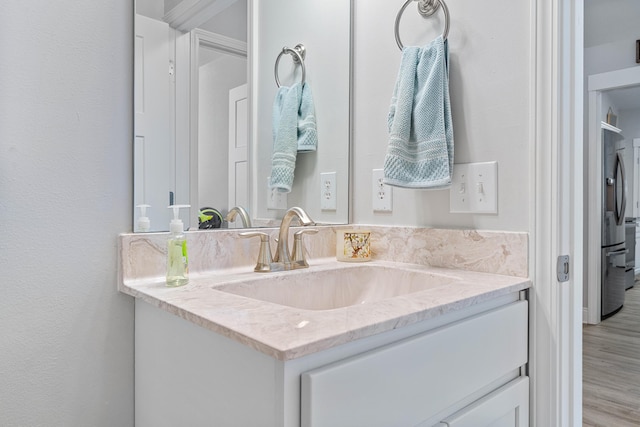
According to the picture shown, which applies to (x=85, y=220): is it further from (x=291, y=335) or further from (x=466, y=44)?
(x=466, y=44)

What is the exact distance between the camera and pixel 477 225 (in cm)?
113

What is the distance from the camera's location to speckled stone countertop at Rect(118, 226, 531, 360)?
0.61 metres

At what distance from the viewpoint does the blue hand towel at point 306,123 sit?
1397 millimetres

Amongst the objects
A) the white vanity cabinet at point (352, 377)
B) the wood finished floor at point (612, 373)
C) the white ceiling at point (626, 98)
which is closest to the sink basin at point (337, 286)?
the white vanity cabinet at point (352, 377)

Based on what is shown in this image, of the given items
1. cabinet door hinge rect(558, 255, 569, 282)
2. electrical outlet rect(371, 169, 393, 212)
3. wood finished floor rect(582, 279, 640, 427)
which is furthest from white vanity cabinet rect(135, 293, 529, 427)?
wood finished floor rect(582, 279, 640, 427)

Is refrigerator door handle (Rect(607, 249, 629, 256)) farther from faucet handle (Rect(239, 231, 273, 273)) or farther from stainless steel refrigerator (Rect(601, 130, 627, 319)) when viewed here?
faucet handle (Rect(239, 231, 273, 273))

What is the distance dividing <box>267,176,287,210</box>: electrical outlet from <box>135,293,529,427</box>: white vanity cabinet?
482 millimetres

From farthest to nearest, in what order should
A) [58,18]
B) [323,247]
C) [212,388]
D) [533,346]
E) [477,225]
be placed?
[323,247], [477,225], [533,346], [58,18], [212,388]

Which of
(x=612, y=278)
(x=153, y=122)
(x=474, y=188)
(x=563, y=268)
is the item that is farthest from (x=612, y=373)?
(x=153, y=122)

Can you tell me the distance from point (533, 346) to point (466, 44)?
31.4 inches

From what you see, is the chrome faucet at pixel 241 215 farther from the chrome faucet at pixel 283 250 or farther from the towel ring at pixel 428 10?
the towel ring at pixel 428 10

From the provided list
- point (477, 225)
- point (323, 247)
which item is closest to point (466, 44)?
point (477, 225)

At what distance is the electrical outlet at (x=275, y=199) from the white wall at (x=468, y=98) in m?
0.27

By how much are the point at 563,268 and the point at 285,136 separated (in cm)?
86
